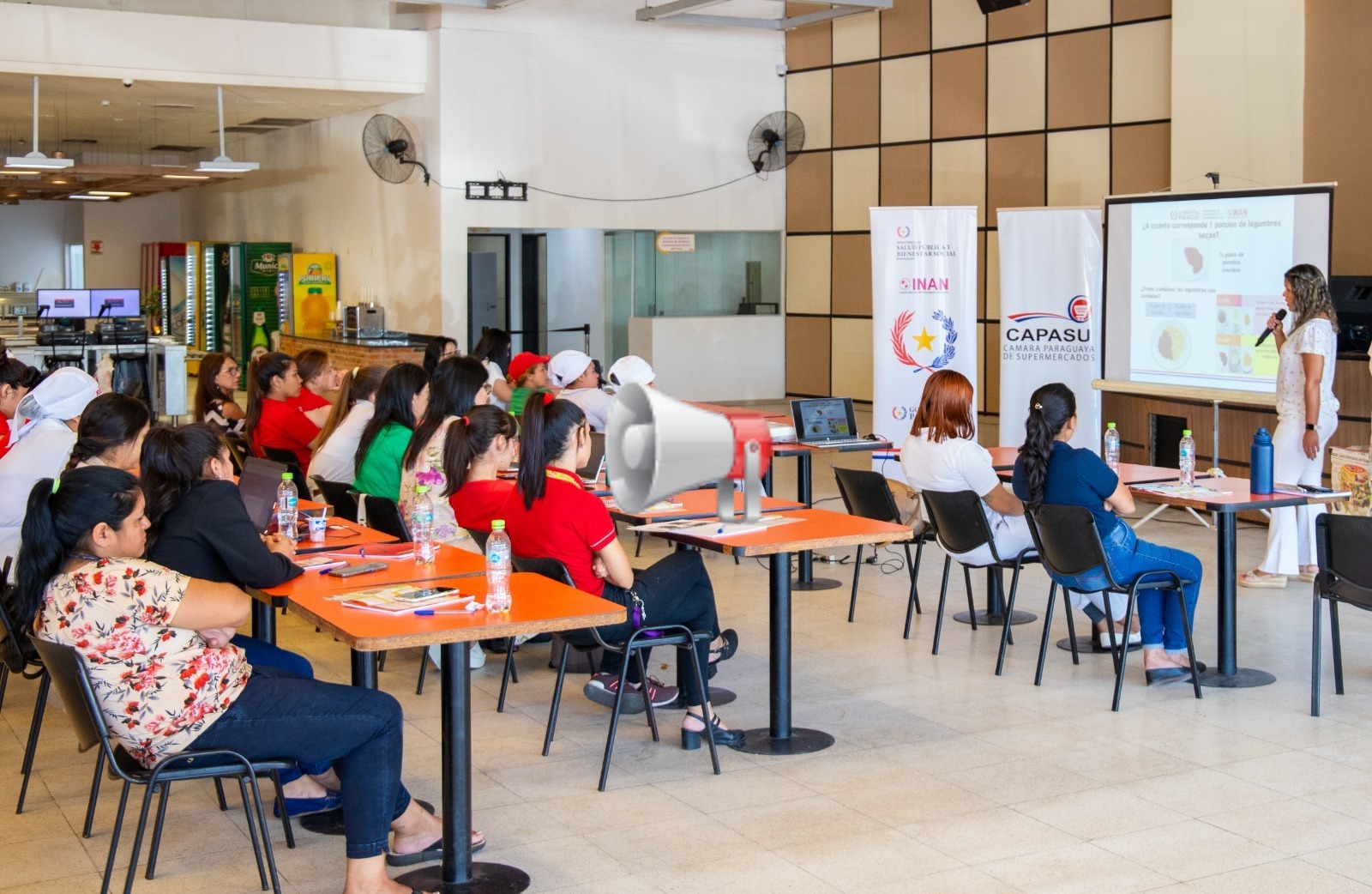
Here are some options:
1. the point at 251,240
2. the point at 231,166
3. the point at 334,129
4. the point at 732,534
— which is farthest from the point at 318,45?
the point at 732,534

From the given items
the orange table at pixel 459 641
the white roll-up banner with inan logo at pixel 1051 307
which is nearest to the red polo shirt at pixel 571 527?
the orange table at pixel 459 641

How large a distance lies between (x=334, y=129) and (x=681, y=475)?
15773 mm

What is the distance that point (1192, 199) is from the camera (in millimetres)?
8852

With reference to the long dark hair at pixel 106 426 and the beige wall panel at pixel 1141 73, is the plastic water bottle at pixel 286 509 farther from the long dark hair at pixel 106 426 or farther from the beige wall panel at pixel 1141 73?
the beige wall panel at pixel 1141 73

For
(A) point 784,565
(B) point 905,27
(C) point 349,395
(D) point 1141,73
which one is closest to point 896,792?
(A) point 784,565

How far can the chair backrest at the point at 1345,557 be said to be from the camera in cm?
470

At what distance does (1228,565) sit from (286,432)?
4.47m

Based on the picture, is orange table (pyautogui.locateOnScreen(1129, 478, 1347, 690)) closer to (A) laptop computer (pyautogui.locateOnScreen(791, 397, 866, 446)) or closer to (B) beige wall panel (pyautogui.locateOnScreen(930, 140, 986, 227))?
(A) laptop computer (pyautogui.locateOnScreen(791, 397, 866, 446))

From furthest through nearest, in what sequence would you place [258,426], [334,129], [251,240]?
[251,240], [334,129], [258,426]

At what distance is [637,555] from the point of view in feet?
26.0

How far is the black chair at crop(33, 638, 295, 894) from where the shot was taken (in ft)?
10.3

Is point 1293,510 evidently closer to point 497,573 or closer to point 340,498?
point 340,498

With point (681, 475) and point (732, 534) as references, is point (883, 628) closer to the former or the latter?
point (732, 534)

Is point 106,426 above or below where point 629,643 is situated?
above
